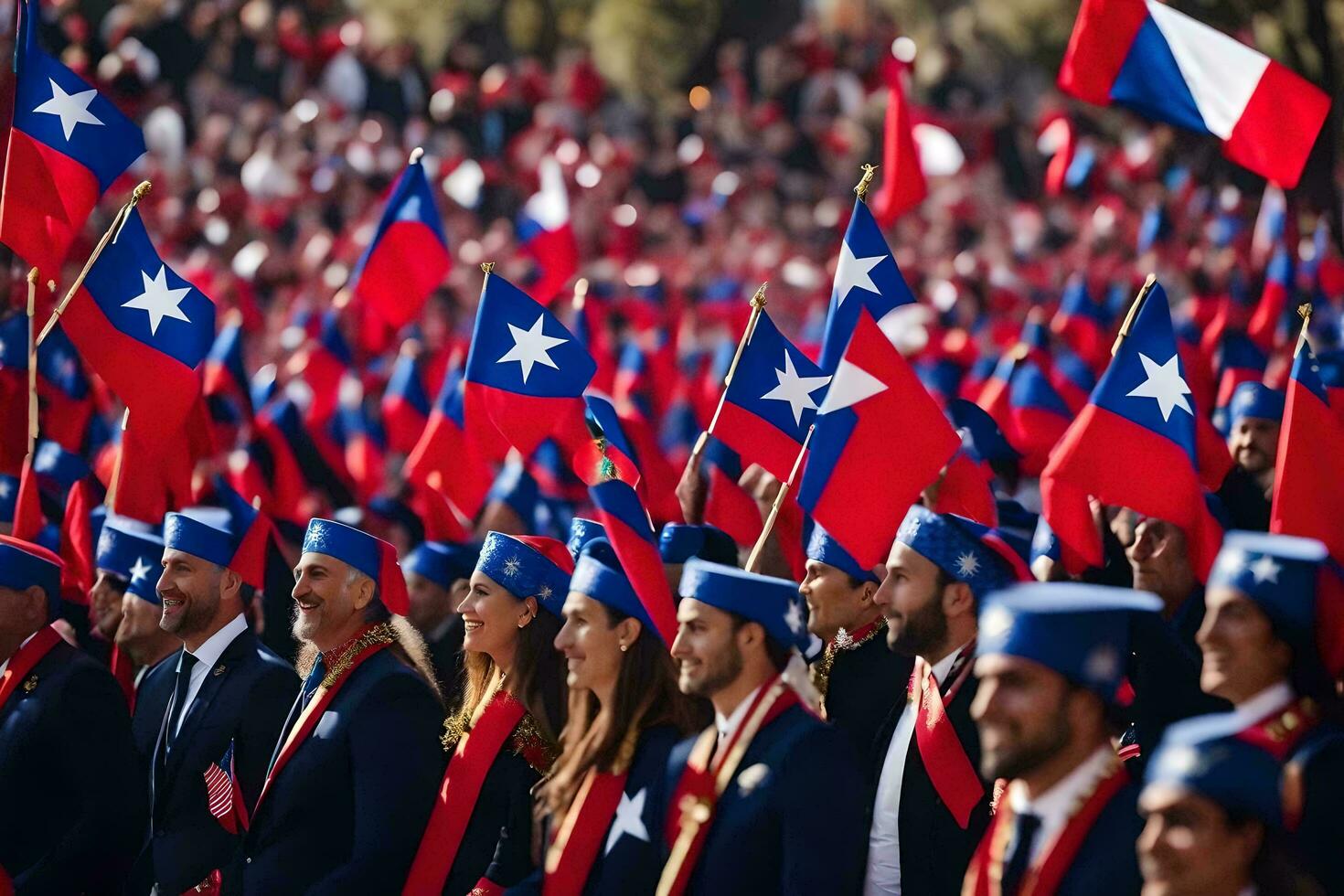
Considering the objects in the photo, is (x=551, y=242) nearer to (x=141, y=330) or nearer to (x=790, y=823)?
(x=141, y=330)

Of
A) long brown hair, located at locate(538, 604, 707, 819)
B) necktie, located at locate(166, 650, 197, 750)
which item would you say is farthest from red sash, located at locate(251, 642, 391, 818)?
long brown hair, located at locate(538, 604, 707, 819)

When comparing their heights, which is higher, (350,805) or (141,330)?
(141,330)

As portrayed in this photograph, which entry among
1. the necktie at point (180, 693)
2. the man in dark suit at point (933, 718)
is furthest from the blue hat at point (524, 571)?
the necktie at point (180, 693)

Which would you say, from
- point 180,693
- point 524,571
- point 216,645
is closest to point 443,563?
point 216,645

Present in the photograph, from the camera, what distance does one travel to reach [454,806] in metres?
6.31

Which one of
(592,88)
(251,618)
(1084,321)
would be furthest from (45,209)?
(592,88)

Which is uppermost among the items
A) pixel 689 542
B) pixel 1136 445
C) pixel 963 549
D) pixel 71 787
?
pixel 1136 445

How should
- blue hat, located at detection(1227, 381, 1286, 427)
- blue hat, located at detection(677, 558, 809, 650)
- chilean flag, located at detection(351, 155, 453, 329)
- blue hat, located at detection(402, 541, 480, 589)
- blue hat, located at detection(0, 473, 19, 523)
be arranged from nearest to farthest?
1. blue hat, located at detection(677, 558, 809, 650)
2. blue hat, located at detection(1227, 381, 1286, 427)
3. blue hat, located at detection(402, 541, 480, 589)
4. blue hat, located at detection(0, 473, 19, 523)
5. chilean flag, located at detection(351, 155, 453, 329)

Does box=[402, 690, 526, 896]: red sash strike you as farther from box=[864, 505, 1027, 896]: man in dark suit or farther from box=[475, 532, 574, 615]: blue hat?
box=[864, 505, 1027, 896]: man in dark suit

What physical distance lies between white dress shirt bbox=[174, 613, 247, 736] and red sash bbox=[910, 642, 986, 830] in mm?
2890

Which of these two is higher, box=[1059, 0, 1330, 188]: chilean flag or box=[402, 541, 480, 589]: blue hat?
box=[1059, 0, 1330, 188]: chilean flag

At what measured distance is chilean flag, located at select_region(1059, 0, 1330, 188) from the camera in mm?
7699

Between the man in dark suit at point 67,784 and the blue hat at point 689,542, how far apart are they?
2175 millimetres

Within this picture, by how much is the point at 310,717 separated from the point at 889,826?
6.69ft
